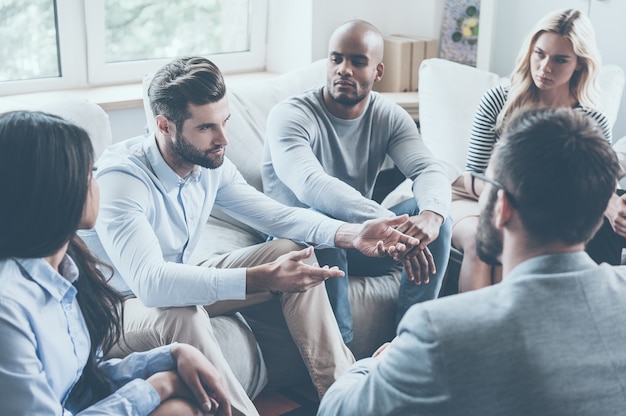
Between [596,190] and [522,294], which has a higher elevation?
[596,190]

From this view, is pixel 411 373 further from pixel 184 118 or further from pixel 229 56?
pixel 229 56

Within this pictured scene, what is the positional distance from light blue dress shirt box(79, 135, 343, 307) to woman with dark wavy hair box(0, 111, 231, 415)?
33 cm

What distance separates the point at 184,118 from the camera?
2203 mm

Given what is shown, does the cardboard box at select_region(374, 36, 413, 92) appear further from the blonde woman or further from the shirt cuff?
the shirt cuff

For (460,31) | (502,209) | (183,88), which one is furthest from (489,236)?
(460,31)

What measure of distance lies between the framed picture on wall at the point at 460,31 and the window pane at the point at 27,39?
5.66 feet

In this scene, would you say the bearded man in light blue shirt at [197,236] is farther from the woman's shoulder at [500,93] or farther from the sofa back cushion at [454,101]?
the sofa back cushion at [454,101]

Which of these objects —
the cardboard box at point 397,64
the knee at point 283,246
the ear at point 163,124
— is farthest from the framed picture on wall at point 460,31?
the ear at point 163,124

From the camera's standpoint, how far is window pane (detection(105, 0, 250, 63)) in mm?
3367

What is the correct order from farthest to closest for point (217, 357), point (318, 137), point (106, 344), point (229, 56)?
point (229, 56), point (318, 137), point (217, 357), point (106, 344)

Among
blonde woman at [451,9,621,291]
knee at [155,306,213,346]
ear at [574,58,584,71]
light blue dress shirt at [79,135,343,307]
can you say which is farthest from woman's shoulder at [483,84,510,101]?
knee at [155,306,213,346]

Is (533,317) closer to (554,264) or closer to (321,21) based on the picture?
(554,264)

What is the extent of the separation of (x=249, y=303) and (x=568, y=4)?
206 cm

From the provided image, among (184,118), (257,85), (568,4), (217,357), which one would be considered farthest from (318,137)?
(568,4)
